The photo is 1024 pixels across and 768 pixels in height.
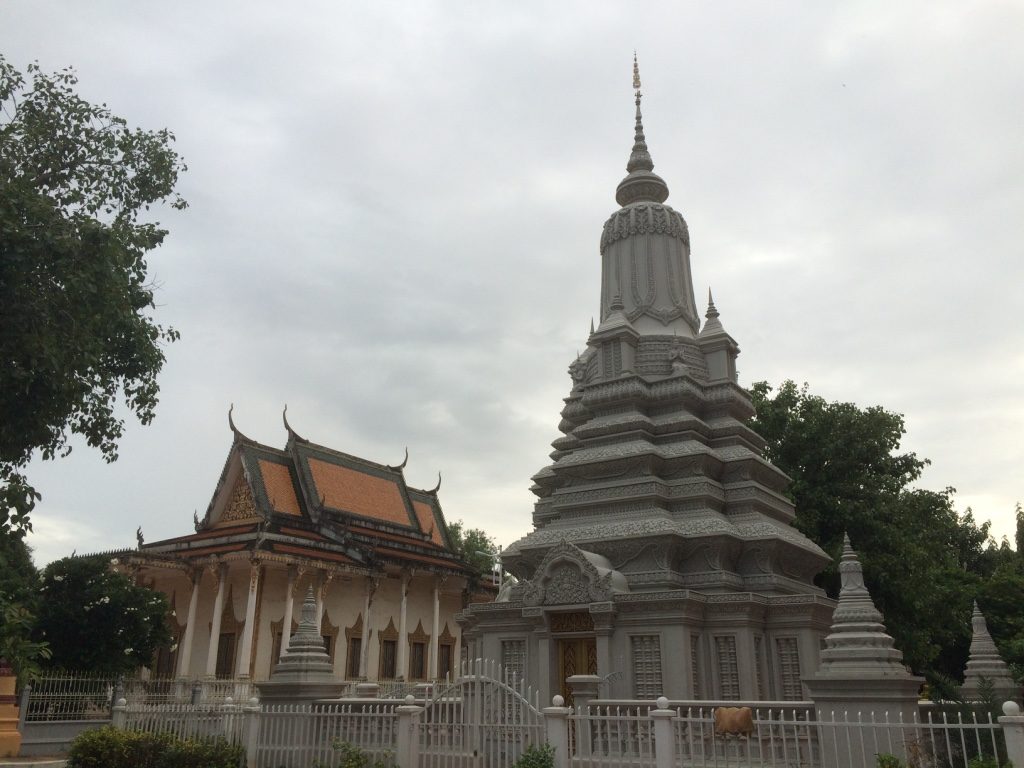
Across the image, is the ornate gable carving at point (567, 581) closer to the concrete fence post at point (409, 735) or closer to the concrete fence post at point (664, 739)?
the concrete fence post at point (409, 735)

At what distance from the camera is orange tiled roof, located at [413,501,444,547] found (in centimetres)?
3744

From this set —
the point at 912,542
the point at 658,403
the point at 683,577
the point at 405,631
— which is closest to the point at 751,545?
the point at 683,577

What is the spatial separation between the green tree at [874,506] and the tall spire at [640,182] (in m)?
7.42

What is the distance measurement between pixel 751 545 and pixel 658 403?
405cm

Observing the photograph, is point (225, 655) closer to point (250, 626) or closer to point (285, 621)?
point (250, 626)

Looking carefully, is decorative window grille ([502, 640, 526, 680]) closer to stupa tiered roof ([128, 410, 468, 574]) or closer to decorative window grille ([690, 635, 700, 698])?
decorative window grille ([690, 635, 700, 698])

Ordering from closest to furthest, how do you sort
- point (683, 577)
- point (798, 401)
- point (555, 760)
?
point (555, 760)
point (683, 577)
point (798, 401)

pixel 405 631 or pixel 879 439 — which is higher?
pixel 879 439

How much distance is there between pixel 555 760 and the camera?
906 centimetres

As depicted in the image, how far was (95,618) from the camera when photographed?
19.6 meters

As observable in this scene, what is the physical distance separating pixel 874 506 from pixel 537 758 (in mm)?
16846

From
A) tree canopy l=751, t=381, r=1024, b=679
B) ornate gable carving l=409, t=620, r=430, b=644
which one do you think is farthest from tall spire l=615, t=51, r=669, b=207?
ornate gable carving l=409, t=620, r=430, b=644

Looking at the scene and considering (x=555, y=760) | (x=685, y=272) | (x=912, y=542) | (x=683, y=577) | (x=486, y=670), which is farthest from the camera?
(x=912, y=542)

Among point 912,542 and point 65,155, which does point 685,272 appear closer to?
point 912,542
